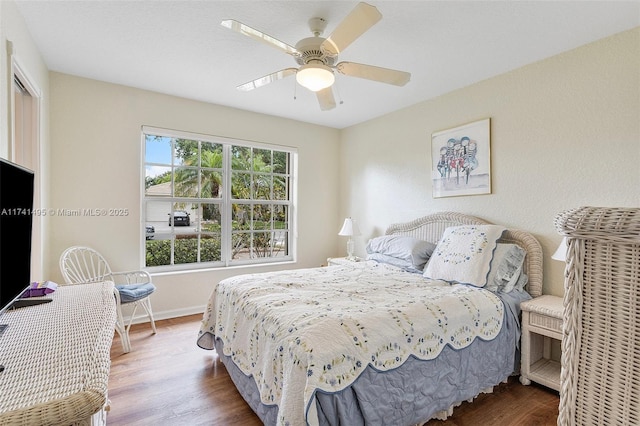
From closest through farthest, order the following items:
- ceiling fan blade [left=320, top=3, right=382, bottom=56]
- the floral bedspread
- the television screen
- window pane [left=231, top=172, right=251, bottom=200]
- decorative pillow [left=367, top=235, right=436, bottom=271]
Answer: the television screen < the floral bedspread < ceiling fan blade [left=320, top=3, right=382, bottom=56] < decorative pillow [left=367, top=235, right=436, bottom=271] < window pane [left=231, top=172, right=251, bottom=200]

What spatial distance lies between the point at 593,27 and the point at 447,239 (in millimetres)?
1863

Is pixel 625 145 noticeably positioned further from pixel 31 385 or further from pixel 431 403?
pixel 31 385

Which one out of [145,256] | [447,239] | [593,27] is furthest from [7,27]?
[593,27]

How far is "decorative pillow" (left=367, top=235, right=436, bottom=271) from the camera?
3107 millimetres

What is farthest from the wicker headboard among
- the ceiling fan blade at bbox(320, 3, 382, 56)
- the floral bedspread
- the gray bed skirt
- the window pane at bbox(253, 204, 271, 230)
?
the ceiling fan blade at bbox(320, 3, 382, 56)

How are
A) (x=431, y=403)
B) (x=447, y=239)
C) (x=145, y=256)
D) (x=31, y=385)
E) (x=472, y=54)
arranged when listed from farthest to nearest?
1. (x=145, y=256)
2. (x=447, y=239)
3. (x=472, y=54)
4. (x=431, y=403)
5. (x=31, y=385)

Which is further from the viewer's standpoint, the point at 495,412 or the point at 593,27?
the point at 593,27

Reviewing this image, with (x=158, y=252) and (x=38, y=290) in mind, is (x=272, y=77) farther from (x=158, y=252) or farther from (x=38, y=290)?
(x=158, y=252)

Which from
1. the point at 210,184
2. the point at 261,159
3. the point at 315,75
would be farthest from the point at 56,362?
the point at 261,159

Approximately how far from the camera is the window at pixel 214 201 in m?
3.69

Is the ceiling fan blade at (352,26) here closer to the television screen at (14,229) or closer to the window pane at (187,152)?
the television screen at (14,229)

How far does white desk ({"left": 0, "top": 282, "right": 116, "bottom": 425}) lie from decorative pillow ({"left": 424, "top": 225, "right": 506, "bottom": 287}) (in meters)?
2.38

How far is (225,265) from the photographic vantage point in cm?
409

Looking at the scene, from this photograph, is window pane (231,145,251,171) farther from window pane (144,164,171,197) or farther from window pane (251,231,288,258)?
window pane (251,231,288,258)
